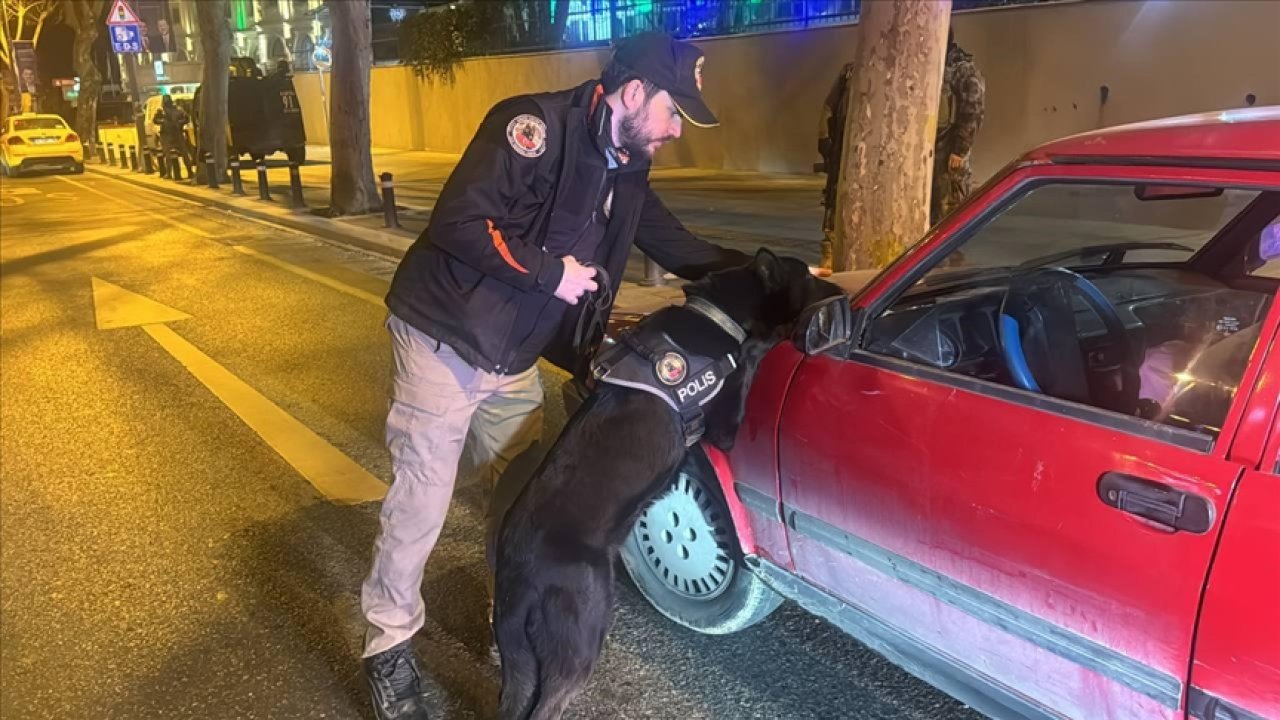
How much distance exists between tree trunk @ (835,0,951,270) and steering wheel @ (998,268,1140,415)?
3.21 meters

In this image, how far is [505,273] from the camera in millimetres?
2311

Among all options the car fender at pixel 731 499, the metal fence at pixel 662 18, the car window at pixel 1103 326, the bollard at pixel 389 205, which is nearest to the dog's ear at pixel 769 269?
the car window at pixel 1103 326

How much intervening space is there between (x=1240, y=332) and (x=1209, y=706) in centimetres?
88

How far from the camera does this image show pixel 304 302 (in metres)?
8.85

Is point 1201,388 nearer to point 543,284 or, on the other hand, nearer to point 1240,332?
point 1240,332

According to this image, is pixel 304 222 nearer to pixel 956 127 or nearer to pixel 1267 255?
pixel 956 127

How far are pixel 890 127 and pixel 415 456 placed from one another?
399 cm

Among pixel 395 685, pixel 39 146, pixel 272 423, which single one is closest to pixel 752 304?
pixel 395 685

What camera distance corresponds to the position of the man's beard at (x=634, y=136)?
7.63 ft

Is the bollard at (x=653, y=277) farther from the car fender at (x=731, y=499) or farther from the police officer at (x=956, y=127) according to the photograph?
the car fender at (x=731, y=499)

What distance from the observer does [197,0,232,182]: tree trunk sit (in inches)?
804

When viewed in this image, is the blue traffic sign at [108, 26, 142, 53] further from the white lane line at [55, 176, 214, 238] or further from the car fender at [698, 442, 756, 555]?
the car fender at [698, 442, 756, 555]

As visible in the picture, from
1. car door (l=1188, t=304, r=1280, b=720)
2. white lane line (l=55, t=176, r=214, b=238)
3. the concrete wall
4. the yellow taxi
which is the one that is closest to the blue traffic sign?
white lane line (l=55, t=176, r=214, b=238)

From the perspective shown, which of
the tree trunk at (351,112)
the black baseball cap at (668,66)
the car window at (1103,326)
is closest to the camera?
the car window at (1103,326)
